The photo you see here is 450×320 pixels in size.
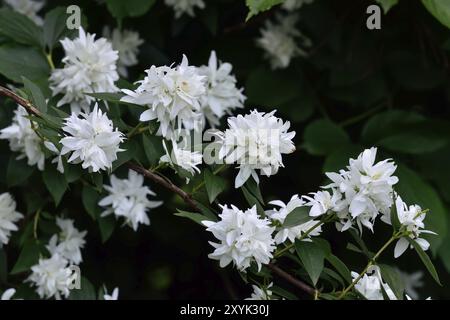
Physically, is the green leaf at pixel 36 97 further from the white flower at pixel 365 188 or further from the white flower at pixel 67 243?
the white flower at pixel 365 188

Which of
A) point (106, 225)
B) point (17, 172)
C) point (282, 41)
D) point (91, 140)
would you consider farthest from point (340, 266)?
point (282, 41)

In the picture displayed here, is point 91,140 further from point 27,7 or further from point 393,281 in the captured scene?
point 27,7

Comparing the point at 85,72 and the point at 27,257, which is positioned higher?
the point at 85,72

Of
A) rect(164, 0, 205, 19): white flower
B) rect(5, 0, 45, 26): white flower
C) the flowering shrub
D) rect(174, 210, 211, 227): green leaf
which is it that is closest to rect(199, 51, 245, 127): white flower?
the flowering shrub

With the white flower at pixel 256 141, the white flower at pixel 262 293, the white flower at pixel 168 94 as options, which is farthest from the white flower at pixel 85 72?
the white flower at pixel 262 293

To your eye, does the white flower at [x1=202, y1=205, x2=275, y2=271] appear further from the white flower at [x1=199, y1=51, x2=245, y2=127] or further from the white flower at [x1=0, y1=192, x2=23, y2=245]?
the white flower at [x1=0, y1=192, x2=23, y2=245]

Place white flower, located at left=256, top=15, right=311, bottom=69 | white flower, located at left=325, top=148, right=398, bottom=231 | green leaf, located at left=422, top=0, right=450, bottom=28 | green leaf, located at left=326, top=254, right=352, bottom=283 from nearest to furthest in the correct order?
white flower, located at left=325, top=148, right=398, bottom=231 < green leaf, located at left=326, top=254, right=352, bottom=283 < green leaf, located at left=422, top=0, right=450, bottom=28 < white flower, located at left=256, top=15, right=311, bottom=69

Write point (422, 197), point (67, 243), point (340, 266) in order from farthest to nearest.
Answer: point (422, 197) → point (67, 243) → point (340, 266)
